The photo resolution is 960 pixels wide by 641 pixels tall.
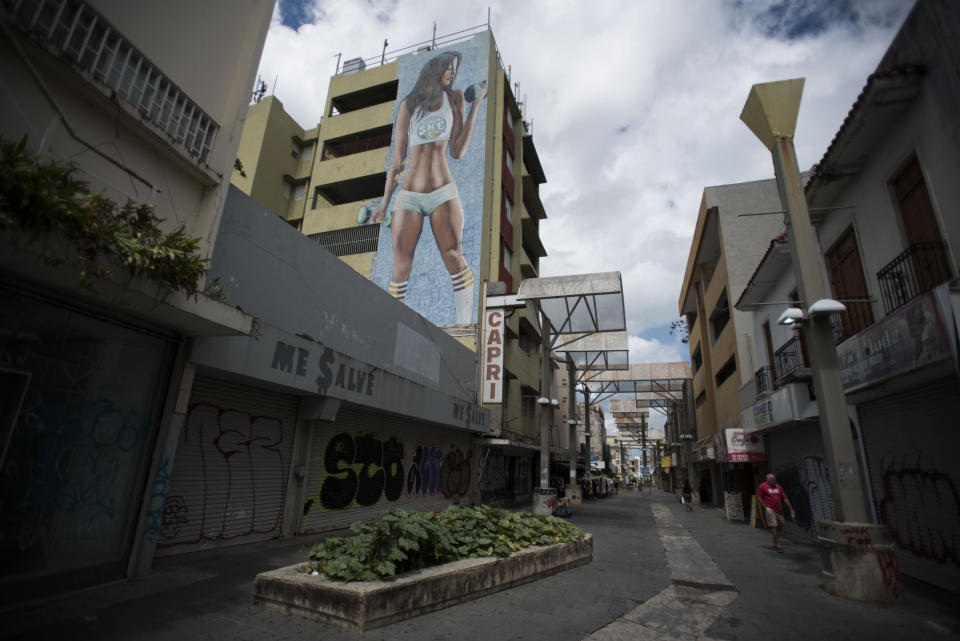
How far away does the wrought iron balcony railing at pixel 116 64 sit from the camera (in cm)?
475

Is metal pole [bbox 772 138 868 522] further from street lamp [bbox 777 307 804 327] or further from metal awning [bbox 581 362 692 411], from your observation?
metal awning [bbox 581 362 692 411]

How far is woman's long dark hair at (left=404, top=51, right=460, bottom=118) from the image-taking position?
26.6 metres

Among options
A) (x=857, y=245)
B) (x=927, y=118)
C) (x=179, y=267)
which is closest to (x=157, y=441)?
(x=179, y=267)

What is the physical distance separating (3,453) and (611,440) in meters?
116

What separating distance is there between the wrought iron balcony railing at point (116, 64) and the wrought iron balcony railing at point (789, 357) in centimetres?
1309

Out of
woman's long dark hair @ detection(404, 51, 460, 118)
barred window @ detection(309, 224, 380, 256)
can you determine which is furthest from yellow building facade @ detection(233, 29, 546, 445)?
woman's long dark hair @ detection(404, 51, 460, 118)

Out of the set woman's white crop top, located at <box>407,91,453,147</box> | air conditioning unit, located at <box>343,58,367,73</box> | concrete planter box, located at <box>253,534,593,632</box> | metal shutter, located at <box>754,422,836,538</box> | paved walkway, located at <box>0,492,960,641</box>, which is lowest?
paved walkway, located at <box>0,492,960,641</box>

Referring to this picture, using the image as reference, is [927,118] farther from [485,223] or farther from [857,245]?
[485,223]

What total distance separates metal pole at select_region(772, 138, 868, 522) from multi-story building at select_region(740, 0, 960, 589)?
50 centimetres

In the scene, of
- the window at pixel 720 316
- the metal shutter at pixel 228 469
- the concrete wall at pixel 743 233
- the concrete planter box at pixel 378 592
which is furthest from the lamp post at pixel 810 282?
the window at pixel 720 316

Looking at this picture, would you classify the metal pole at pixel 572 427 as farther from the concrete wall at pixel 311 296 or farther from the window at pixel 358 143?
the window at pixel 358 143

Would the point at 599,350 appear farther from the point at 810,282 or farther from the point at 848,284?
the point at 810,282

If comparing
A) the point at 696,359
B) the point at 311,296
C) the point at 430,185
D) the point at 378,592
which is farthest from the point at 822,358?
the point at 696,359

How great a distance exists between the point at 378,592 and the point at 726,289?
63.0 feet
